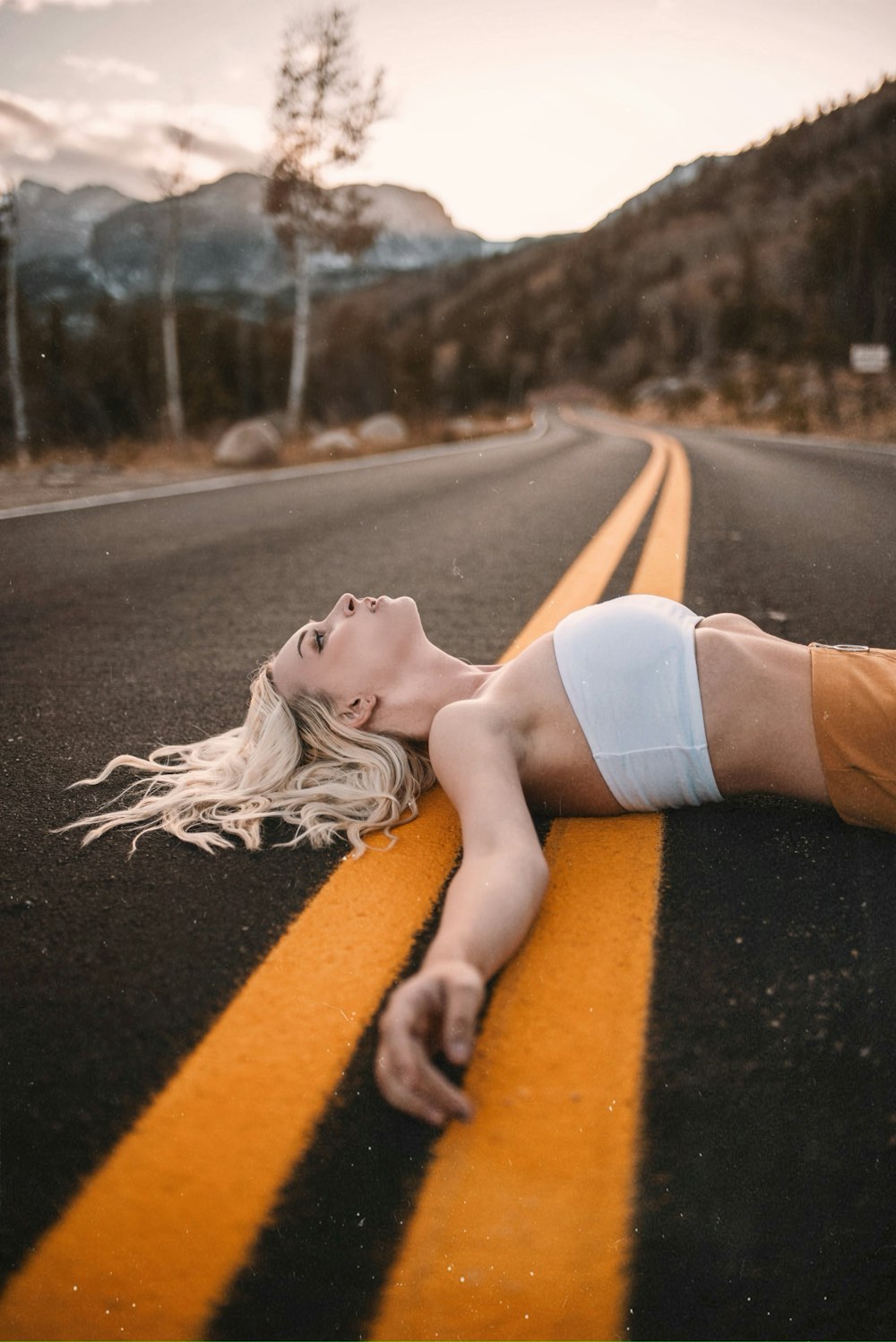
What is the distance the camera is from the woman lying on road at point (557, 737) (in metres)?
1.43

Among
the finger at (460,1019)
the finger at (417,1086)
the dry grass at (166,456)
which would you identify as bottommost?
the finger at (417,1086)

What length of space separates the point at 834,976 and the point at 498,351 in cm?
9174

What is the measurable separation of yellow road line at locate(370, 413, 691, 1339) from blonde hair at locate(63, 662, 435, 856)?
511mm

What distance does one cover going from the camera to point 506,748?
1374 millimetres

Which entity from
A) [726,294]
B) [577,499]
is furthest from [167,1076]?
[726,294]

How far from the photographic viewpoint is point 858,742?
1.44 metres

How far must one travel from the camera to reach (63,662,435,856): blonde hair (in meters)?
1.53

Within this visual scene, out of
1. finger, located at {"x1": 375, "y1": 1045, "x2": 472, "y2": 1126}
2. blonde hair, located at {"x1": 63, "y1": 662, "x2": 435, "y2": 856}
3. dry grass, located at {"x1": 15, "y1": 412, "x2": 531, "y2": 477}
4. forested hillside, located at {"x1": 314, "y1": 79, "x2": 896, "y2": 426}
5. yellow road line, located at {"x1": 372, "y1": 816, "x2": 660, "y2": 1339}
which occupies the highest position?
forested hillside, located at {"x1": 314, "y1": 79, "x2": 896, "y2": 426}

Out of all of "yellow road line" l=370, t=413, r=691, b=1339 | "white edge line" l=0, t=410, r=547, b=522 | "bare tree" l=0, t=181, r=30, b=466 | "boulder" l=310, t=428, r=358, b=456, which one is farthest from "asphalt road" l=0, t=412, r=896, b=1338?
"bare tree" l=0, t=181, r=30, b=466

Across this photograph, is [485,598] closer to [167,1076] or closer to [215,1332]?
[167,1076]

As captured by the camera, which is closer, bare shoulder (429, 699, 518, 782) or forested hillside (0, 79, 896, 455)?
bare shoulder (429, 699, 518, 782)

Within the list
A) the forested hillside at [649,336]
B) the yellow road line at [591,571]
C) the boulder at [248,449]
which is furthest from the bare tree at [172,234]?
the yellow road line at [591,571]

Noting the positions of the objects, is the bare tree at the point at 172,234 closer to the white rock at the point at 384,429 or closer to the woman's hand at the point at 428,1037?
the white rock at the point at 384,429

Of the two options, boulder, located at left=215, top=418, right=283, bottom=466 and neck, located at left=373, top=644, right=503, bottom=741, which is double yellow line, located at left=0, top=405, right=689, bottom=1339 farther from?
boulder, located at left=215, top=418, right=283, bottom=466
